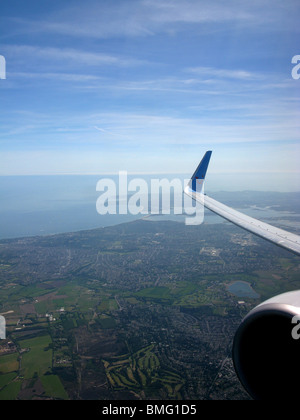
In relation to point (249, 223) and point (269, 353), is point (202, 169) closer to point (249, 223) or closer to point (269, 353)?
point (249, 223)

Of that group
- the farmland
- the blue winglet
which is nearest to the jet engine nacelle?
the blue winglet

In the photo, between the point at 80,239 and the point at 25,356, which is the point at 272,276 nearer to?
the point at 25,356

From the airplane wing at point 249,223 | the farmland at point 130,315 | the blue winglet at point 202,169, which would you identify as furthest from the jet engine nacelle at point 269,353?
the farmland at point 130,315

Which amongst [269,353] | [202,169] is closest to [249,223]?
[202,169]

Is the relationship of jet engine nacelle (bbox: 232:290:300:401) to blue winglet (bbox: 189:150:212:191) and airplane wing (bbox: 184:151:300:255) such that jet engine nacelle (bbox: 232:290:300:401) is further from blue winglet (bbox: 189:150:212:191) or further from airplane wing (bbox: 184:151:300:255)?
blue winglet (bbox: 189:150:212:191)

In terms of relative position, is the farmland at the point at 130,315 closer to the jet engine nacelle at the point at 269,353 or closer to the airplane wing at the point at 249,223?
the airplane wing at the point at 249,223
